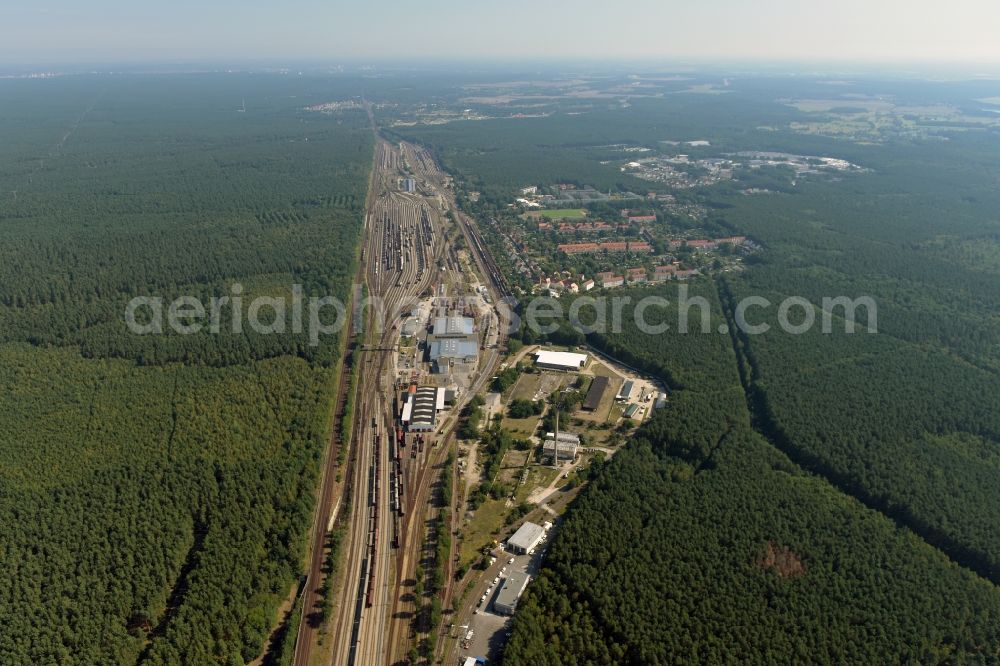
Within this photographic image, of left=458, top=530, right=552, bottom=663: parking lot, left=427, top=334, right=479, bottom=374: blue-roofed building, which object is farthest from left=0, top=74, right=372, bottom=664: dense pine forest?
left=458, top=530, right=552, bottom=663: parking lot

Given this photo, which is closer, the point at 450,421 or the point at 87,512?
the point at 87,512

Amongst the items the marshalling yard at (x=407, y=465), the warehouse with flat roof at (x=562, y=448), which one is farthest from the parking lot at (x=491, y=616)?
the warehouse with flat roof at (x=562, y=448)

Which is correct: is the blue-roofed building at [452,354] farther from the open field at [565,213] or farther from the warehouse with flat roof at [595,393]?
the open field at [565,213]

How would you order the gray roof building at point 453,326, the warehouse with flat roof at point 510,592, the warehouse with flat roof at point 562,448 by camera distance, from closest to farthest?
the warehouse with flat roof at point 510,592
the warehouse with flat roof at point 562,448
the gray roof building at point 453,326

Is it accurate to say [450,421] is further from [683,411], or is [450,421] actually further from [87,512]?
[87,512]

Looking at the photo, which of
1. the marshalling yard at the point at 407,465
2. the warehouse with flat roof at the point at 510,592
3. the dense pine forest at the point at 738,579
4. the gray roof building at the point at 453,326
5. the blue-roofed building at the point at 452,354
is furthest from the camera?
the gray roof building at the point at 453,326

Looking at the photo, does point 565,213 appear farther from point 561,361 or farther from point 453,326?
point 561,361

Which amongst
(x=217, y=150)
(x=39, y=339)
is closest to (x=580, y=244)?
(x=39, y=339)

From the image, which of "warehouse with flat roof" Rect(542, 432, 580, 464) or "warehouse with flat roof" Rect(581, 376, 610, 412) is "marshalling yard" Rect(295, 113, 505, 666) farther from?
"warehouse with flat roof" Rect(581, 376, 610, 412)
